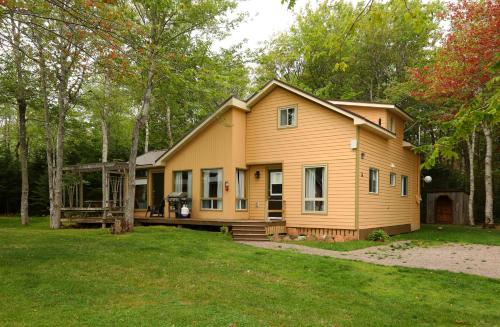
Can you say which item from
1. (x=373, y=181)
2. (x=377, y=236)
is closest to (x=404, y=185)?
(x=373, y=181)

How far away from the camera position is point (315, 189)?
1512 cm

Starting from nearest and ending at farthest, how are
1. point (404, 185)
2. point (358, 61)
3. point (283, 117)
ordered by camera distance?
point (283, 117)
point (404, 185)
point (358, 61)

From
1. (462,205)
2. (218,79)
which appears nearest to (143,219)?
(218,79)

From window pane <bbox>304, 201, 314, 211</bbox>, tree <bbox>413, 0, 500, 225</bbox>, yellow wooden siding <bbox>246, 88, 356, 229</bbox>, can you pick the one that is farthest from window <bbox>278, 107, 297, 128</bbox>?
tree <bbox>413, 0, 500, 225</bbox>

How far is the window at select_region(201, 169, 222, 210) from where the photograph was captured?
55.6ft

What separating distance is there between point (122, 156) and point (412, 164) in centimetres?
2123

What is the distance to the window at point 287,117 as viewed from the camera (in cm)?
1593

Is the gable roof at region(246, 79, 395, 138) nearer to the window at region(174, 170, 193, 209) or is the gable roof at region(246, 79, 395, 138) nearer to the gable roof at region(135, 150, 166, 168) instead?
the window at region(174, 170, 193, 209)

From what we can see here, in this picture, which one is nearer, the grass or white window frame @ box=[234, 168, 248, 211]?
the grass

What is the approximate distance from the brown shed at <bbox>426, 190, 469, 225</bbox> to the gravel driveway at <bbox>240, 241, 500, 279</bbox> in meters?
10.2

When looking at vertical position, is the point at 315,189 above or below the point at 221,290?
above

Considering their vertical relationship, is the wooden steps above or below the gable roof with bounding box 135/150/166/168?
below

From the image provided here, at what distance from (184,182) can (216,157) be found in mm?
2393

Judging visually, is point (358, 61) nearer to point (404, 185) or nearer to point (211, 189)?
point (404, 185)
